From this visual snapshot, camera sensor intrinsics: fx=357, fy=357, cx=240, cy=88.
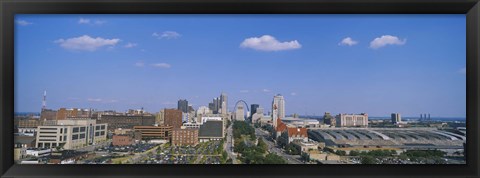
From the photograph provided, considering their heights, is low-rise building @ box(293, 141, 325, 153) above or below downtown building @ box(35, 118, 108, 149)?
below

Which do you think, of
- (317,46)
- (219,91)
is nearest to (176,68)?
(219,91)

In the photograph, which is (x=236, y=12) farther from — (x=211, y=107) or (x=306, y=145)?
(x=306, y=145)

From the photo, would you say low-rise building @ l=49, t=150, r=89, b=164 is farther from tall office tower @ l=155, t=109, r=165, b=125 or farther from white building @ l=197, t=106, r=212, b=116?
white building @ l=197, t=106, r=212, b=116

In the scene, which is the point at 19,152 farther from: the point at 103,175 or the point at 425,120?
the point at 425,120

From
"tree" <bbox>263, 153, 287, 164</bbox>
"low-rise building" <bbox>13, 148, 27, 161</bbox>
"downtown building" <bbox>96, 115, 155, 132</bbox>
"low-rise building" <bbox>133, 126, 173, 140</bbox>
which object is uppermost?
"downtown building" <bbox>96, 115, 155, 132</bbox>

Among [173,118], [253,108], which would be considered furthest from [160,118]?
[253,108]

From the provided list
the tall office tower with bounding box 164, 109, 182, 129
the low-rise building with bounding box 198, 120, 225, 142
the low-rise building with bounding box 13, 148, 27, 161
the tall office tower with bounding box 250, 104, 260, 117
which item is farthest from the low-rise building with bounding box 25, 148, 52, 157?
the tall office tower with bounding box 250, 104, 260, 117
